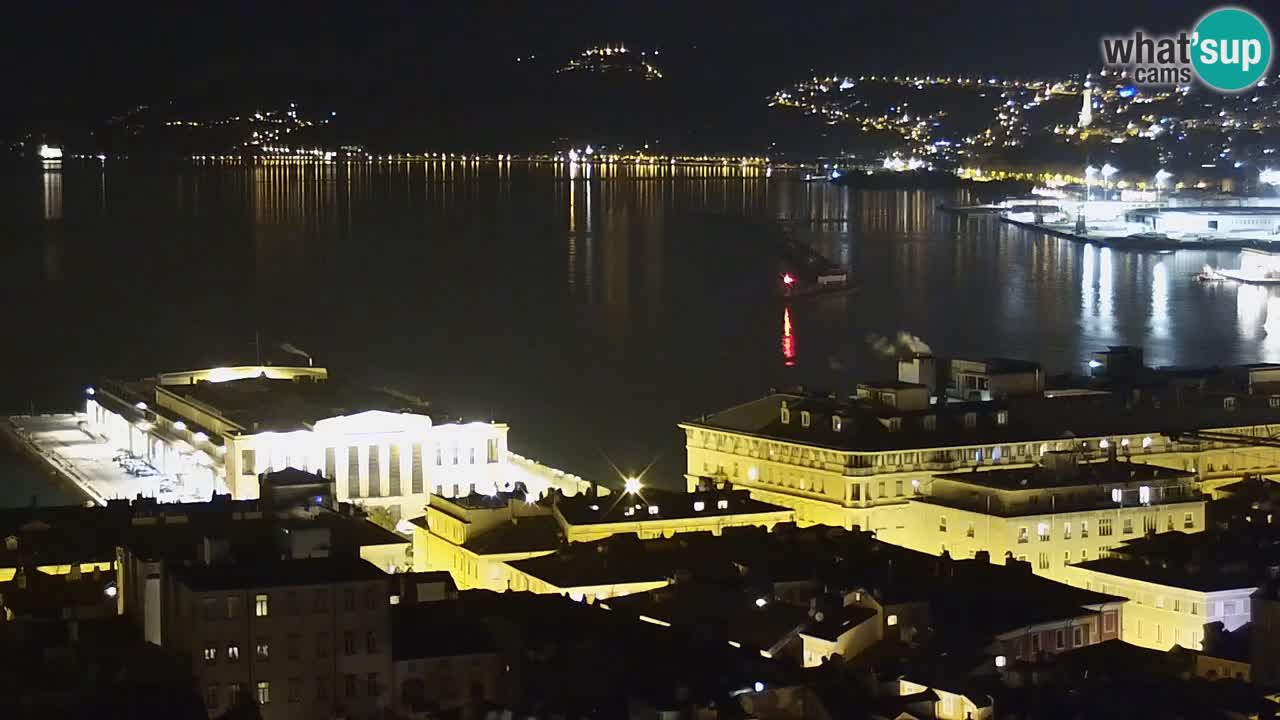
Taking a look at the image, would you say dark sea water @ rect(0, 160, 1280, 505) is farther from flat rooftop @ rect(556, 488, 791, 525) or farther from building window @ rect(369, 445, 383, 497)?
flat rooftop @ rect(556, 488, 791, 525)

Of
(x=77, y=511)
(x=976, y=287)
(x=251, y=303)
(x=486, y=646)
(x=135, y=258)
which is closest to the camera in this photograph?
(x=486, y=646)

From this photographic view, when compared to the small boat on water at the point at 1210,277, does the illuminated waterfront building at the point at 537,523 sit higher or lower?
higher

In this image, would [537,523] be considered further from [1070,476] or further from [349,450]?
[349,450]

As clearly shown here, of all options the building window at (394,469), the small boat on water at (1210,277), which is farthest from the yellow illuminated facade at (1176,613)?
the small boat on water at (1210,277)

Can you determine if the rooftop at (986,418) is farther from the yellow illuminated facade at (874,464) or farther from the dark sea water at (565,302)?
the dark sea water at (565,302)

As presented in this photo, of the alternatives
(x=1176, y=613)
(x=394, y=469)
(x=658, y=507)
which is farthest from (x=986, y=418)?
(x=1176, y=613)

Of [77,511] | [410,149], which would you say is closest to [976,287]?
[77,511]

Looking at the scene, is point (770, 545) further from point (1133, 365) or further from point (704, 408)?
point (704, 408)

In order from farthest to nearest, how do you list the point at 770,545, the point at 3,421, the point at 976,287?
1. the point at 976,287
2. the point at 3,421
3. the point at 770,545
